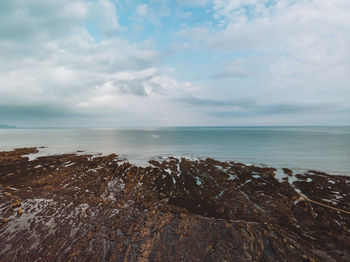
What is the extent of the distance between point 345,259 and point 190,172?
15.6 m

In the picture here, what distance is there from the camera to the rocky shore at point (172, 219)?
765 cm

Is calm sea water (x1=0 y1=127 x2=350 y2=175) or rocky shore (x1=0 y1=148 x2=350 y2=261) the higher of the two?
rocky shore (x1=0 y1=148 x2=350 y2=261)

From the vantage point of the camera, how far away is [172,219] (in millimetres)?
10227

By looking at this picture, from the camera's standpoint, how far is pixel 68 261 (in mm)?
7039

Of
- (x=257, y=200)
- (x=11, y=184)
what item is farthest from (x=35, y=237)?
(x=257, y=200)

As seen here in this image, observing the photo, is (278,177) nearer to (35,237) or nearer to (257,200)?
(257,200)

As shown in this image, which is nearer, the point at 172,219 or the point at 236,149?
the point at 172,219

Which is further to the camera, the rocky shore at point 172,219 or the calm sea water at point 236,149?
the calm sea water at point 236,149

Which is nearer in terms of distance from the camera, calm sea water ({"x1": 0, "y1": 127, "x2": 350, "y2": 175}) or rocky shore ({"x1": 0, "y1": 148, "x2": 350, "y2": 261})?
rocky shore ({"x1": 0, "y1": 148, "x2": 350, "y2": 261})

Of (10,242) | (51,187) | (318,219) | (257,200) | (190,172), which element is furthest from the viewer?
(190,172)

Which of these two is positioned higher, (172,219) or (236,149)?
(172,219)

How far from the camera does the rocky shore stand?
765 centimetres

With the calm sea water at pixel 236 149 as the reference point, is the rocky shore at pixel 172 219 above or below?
above

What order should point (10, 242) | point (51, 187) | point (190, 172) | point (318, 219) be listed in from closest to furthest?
point (10, 242) → point (318, 219) → point (51, 187) → point (190, 172)
